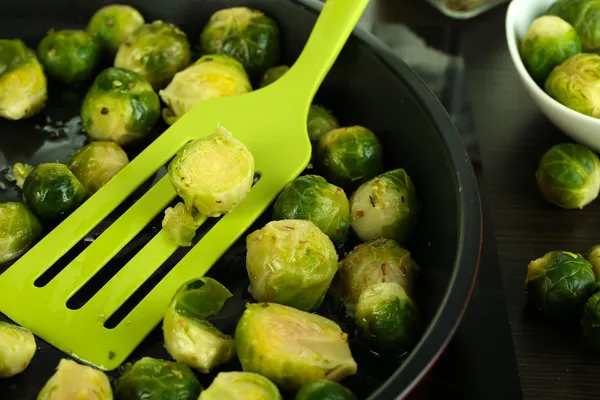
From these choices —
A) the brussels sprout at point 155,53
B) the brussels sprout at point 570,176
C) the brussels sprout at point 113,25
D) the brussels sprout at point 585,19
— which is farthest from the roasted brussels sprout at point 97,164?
the brussels sprout at point 585,19

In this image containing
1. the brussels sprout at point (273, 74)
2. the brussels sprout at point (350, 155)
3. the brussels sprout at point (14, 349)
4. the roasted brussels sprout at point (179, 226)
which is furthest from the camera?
the brussels sprout at point (273, 74)

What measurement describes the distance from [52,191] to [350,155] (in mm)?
767

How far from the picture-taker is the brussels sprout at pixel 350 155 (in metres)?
1.79

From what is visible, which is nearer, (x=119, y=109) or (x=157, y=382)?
(x=157, y=382)

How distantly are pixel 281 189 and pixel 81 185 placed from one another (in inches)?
20.9

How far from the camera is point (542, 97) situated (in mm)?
2012

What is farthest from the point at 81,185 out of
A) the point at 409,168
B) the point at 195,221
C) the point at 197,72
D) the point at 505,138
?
the point at 505,138

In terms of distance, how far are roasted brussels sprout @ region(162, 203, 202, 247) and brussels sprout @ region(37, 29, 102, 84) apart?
699mm

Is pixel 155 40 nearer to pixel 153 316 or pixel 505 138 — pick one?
pixel 153 316

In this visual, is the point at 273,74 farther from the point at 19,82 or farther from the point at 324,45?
the point at 19,82

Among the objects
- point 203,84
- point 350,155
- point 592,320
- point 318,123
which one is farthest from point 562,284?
point 203,84

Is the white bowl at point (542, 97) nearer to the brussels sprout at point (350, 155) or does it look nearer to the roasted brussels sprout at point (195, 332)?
the brussels sprout at point (350, 155)

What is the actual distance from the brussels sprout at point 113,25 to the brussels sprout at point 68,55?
40 mm

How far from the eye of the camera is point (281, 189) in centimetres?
176
